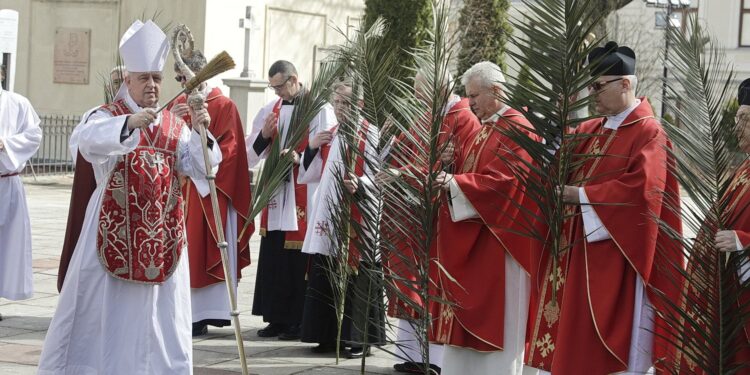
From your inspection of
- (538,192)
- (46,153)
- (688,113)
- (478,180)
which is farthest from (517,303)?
(46,153)

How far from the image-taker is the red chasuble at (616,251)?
5.76 metres

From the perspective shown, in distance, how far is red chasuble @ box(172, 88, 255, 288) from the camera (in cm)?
891

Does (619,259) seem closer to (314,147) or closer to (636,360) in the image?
(636,360)

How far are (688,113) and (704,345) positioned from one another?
90 centimetres

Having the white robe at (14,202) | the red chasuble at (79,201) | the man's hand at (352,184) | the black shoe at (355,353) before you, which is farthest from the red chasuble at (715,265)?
the white robe at (14,202)

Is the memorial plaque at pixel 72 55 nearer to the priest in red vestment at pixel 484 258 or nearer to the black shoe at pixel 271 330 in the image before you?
the black shoe at pixel 271 330

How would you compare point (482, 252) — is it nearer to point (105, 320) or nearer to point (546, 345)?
point (546, 345)

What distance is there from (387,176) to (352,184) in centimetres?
101

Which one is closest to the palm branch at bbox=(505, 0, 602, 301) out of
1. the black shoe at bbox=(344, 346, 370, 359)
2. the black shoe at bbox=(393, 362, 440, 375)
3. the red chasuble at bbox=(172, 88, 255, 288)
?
the black shoe at bbox=(393, 362, 440, 375)

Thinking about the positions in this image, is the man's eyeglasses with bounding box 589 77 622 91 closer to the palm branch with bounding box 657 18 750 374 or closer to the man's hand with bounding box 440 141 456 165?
the man's hand with bounding box 440 141 456 165

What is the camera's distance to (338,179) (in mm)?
6660

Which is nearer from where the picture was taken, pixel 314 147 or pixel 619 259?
pixel 619 259

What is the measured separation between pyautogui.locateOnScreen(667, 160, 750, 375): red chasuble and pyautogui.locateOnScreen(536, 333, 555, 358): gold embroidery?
0.94 m

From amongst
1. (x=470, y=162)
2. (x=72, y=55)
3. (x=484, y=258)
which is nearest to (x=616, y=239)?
(x=484, y=258)
